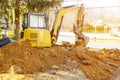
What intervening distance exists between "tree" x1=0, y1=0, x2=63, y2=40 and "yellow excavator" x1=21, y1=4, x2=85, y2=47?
3609 mm

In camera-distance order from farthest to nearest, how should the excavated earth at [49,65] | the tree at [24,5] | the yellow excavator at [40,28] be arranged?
the tree at [24,5] < the yellow excavator at [40,28] < the excavated earth at [49,65]

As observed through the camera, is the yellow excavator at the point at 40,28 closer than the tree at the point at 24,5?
Yes

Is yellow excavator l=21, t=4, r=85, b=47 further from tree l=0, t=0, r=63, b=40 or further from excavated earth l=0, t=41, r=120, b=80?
tree l=0, t=0, r=63, b=40

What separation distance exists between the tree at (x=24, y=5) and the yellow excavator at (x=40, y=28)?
361 cm

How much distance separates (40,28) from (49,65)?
4484 mm

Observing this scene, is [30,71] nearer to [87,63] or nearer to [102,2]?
[87,63]

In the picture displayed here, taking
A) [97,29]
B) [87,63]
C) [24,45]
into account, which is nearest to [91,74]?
[87,63]

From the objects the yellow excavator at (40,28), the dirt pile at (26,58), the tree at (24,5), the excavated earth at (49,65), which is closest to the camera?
the excavated earth at (49,65)

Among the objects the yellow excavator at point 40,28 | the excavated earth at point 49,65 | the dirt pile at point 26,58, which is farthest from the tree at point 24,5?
the dirt pile at point 26,58

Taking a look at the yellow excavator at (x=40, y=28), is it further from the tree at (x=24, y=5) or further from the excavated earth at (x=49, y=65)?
the tree at (x=24, y=5)

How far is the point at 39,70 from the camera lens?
8.02 m

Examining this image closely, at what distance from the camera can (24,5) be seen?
61.3ft

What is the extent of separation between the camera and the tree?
17797 millimetres

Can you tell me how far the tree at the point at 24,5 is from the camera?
1780 cm
